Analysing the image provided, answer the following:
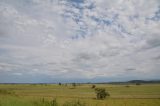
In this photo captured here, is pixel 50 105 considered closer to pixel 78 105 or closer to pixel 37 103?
pixel 37 103

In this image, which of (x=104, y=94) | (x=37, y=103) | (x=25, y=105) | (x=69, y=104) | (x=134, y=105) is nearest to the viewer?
(x=25, y=105)

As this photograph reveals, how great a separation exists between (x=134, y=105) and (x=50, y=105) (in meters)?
31.2

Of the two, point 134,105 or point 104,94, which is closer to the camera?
point 134,105

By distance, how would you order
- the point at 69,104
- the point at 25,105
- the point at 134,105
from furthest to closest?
the point at 134,105, the point at 69,104, the point at 25,105

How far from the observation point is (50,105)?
13953 millimetres

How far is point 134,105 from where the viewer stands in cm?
4281

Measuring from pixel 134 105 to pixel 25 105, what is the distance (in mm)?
32416

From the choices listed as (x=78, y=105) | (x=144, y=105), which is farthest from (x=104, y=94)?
(x=78, y=105)

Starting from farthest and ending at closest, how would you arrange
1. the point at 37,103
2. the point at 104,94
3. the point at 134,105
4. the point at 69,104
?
the point at 104,94 → the point at 134,105 → the point at 69,104 → the point at 37,103

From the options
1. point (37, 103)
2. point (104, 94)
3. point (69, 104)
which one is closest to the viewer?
point (37, 103)

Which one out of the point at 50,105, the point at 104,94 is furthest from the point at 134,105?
the point at 50,105

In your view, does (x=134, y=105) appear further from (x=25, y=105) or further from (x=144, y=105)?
(x=25, y=105)

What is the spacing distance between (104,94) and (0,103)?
56.9 metres

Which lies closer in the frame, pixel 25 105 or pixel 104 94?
pixel 25 105
